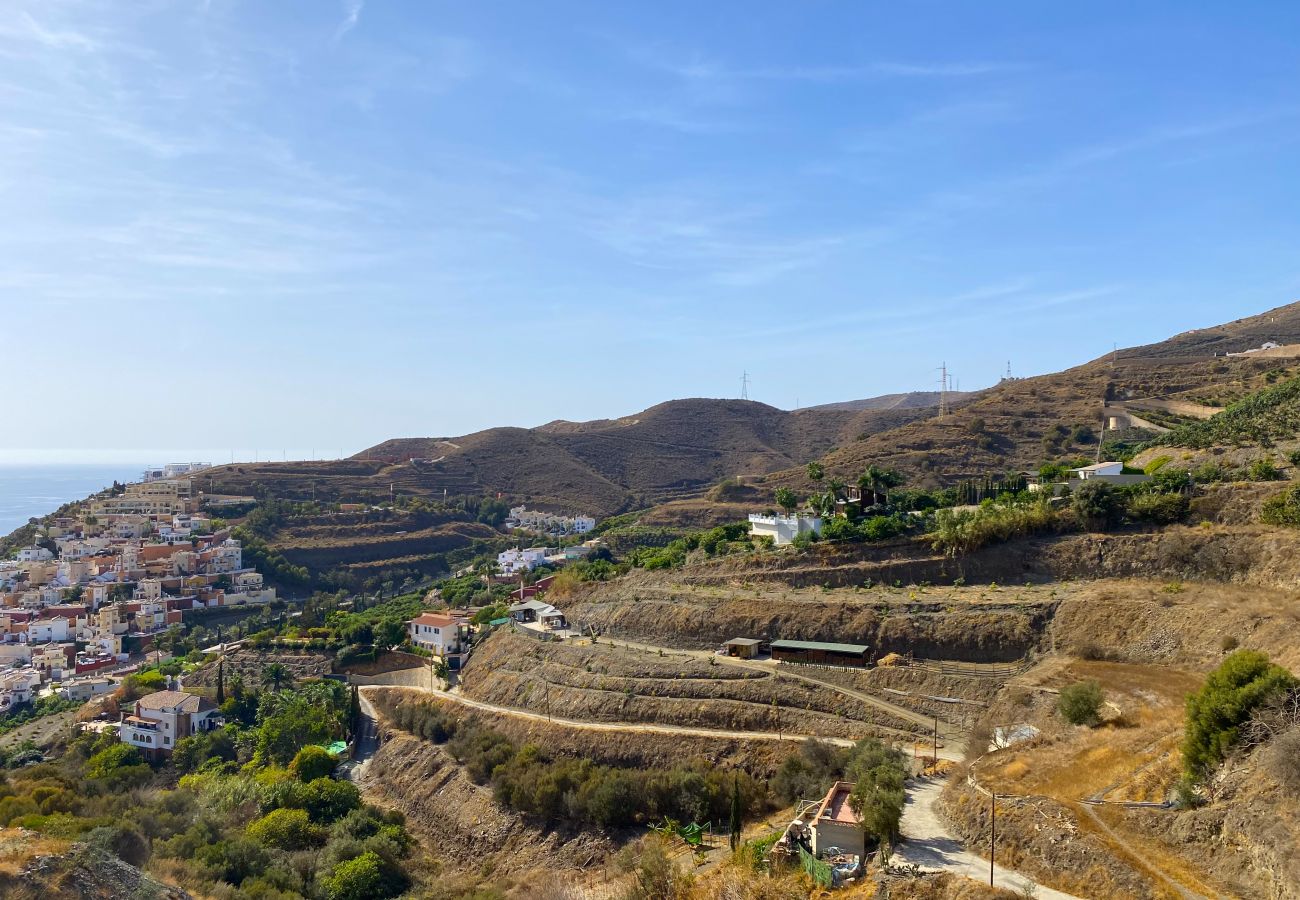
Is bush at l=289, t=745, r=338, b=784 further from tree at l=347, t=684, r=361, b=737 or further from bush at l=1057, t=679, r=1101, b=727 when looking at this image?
bush at l=1057, t=679, r=1101, b=727

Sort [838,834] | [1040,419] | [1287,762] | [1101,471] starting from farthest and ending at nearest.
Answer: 1. [1040,419]
2. [1101,471]
3. [838,834]
4. [1287,762]

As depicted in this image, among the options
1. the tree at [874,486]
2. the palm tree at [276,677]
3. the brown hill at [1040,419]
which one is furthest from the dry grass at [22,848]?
the brown hill at [1040,419]

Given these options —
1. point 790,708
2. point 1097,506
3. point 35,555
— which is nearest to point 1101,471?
point 1097,506

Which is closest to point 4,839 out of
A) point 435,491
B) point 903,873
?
point 903,873

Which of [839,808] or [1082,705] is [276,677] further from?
[1082,705]

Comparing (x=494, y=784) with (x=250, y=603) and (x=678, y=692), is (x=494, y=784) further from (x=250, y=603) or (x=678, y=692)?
(x=250, y=603)

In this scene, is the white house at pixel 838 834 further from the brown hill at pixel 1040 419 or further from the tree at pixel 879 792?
the brown hill at pixel 1040 419
